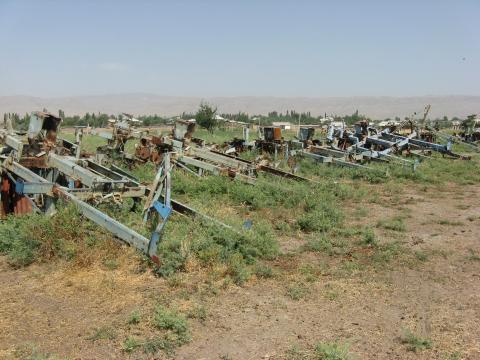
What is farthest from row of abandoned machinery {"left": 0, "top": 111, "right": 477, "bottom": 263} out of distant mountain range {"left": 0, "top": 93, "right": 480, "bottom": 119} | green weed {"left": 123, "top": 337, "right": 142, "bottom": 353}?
distant mountain range {"left": 0, "top": 93, "right": 480, "bottom": 119}

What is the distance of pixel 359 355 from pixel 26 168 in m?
6.53

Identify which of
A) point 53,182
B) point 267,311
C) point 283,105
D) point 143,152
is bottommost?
point 283,105

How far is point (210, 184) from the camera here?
11750mm

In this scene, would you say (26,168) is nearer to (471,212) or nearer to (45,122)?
(45,122)

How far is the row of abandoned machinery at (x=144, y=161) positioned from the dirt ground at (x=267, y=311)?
92 centimetres

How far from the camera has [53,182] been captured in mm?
8828

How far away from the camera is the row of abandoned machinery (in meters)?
6.86

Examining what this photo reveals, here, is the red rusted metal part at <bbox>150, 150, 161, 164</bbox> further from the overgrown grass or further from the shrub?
the shrub

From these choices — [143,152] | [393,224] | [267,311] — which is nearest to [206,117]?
[143,152]

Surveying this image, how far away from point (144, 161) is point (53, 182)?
6.07m

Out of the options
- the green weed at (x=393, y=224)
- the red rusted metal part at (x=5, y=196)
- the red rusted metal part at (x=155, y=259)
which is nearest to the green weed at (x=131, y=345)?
the red rusted metal part at (x=155, y=259)

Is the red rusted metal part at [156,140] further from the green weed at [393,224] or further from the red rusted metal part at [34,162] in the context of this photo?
the green weed at [393,224]

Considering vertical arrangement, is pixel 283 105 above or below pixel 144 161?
below

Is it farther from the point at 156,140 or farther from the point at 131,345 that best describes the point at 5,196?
the point at 156,140
